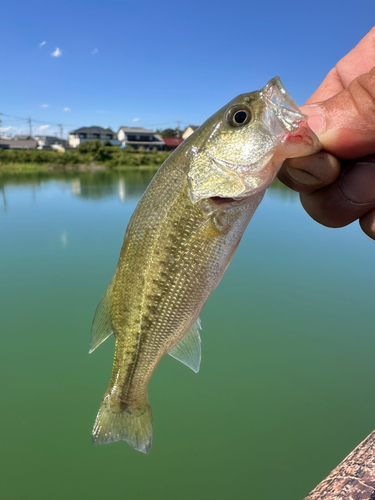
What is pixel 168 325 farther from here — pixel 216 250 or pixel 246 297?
pixel 246 297

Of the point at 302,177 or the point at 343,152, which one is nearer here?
the point at 343,152

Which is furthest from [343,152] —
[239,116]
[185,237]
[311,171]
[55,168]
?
[55,168]

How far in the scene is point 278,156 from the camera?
152cm

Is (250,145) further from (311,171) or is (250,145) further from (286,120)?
(311,171)

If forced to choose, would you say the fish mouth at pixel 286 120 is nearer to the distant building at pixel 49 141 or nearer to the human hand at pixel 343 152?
the human hand at pixel 343 152

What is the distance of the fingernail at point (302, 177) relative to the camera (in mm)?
1807

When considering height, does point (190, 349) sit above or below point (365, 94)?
below

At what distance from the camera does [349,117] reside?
5.01ft

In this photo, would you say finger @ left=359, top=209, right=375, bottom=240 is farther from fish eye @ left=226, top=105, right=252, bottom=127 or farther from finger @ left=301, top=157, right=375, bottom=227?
fish eye @ left=226, top=105, right=252, bottom=127

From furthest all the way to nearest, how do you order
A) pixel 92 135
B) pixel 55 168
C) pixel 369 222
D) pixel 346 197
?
pixel 92 135 < pixel 55 168 < pixel 369 222 < pixel 346 197

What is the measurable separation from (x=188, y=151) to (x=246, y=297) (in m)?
5.71

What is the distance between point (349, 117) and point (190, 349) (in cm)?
144

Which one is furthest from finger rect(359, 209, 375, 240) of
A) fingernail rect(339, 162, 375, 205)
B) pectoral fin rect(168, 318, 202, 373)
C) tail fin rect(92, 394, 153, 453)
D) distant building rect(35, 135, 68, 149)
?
distant building rect(35, 135, 68, 149)

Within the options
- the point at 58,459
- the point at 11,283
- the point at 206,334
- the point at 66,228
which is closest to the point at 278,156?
the point at 58,459
